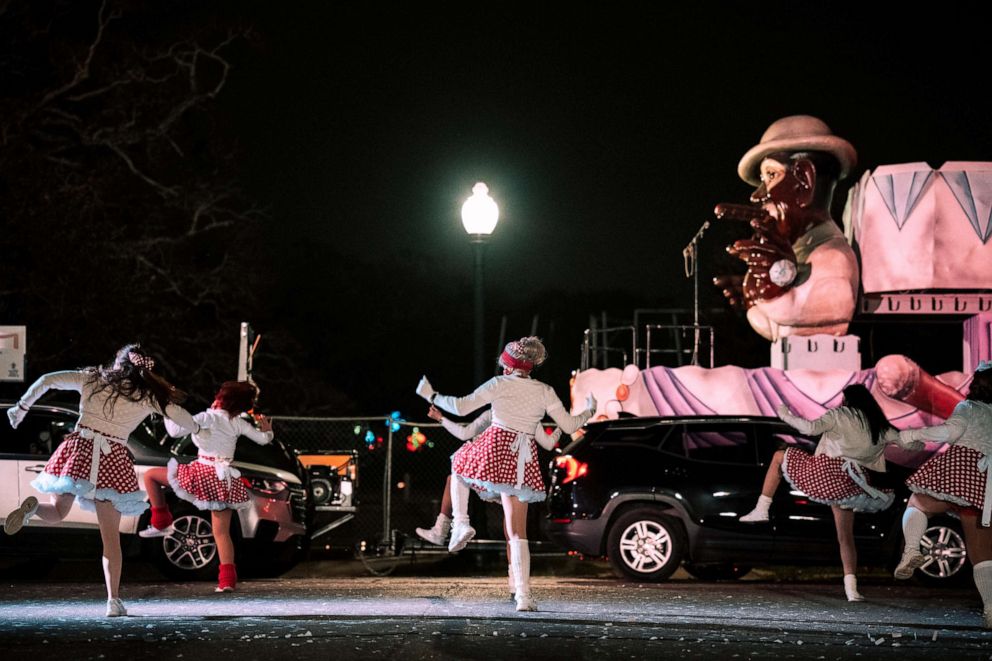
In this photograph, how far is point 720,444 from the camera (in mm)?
14461

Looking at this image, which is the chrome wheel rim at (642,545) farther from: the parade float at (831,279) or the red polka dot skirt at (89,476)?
the parade float at (831,279)

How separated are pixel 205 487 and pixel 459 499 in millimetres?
2328

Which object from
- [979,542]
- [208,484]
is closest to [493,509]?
[208,484]

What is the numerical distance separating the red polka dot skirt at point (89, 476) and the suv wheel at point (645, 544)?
5438 millimetres

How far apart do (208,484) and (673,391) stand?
1159 centimetres

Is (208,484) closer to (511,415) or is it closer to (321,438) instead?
(511,415)

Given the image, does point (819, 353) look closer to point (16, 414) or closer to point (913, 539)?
point (913, 539)

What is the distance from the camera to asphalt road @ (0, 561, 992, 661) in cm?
832

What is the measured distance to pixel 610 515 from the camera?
46.3 feet

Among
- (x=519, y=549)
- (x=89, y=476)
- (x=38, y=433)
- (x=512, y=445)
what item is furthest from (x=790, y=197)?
(x=89, y=476)

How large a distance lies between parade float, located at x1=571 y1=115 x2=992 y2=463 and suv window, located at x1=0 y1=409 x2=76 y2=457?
31.6 ft

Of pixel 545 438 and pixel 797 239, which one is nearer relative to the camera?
pixel 545 438

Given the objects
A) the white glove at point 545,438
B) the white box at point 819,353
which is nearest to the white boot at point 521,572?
the white glove at point 545,438

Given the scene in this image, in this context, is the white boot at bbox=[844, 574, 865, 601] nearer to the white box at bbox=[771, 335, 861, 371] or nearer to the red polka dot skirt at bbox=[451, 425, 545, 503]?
the red polka dot skirt at bbox=[451, 425, 545, 503]
